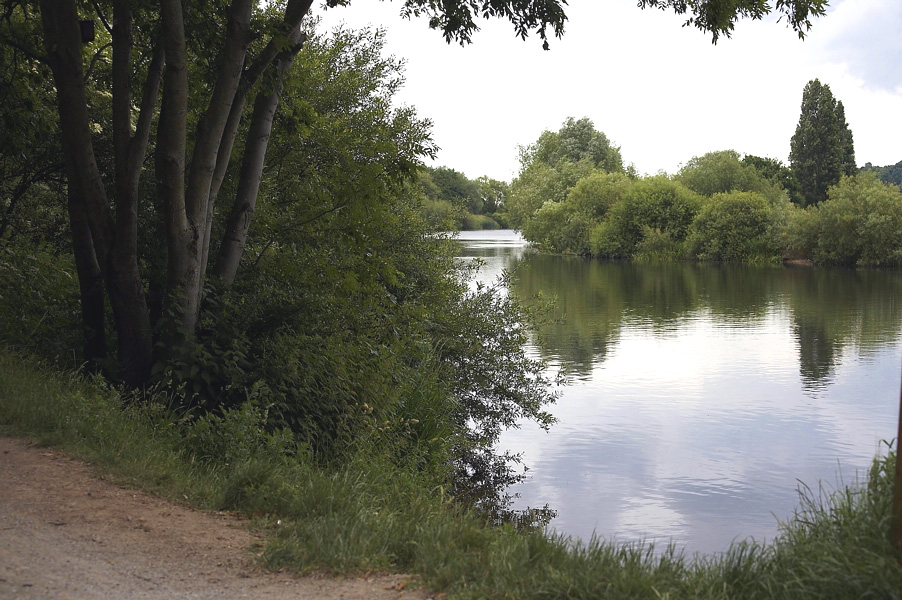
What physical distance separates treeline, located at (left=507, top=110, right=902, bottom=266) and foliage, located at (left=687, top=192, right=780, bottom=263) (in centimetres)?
8

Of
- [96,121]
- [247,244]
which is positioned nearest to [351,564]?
[247,244]

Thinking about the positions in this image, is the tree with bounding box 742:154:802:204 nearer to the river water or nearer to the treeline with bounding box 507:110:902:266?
the treeline with bounding box 507:110:902:266

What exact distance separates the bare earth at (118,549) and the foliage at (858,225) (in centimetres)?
5849

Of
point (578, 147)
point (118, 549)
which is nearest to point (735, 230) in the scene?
point (578, 147)

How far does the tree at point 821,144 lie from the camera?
76.5 metres

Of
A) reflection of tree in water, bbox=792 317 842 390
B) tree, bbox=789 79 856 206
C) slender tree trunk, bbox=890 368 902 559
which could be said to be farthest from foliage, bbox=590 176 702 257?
slender tree trunk, bbox=890 368 902 559

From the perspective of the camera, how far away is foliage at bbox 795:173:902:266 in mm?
56688

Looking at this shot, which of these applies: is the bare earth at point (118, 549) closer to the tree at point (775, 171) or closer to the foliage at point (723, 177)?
the foliage at point (723, 177)

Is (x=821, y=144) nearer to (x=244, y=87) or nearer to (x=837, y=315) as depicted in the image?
(x=837, y=315)

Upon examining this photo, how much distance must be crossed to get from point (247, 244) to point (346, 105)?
6680 mm

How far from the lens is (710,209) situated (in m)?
71.1

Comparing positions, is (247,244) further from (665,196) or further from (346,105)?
(665,196)

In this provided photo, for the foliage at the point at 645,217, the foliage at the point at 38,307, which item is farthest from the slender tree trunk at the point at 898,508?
the foliage at the point at 645,217

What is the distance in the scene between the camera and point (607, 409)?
19.2m
